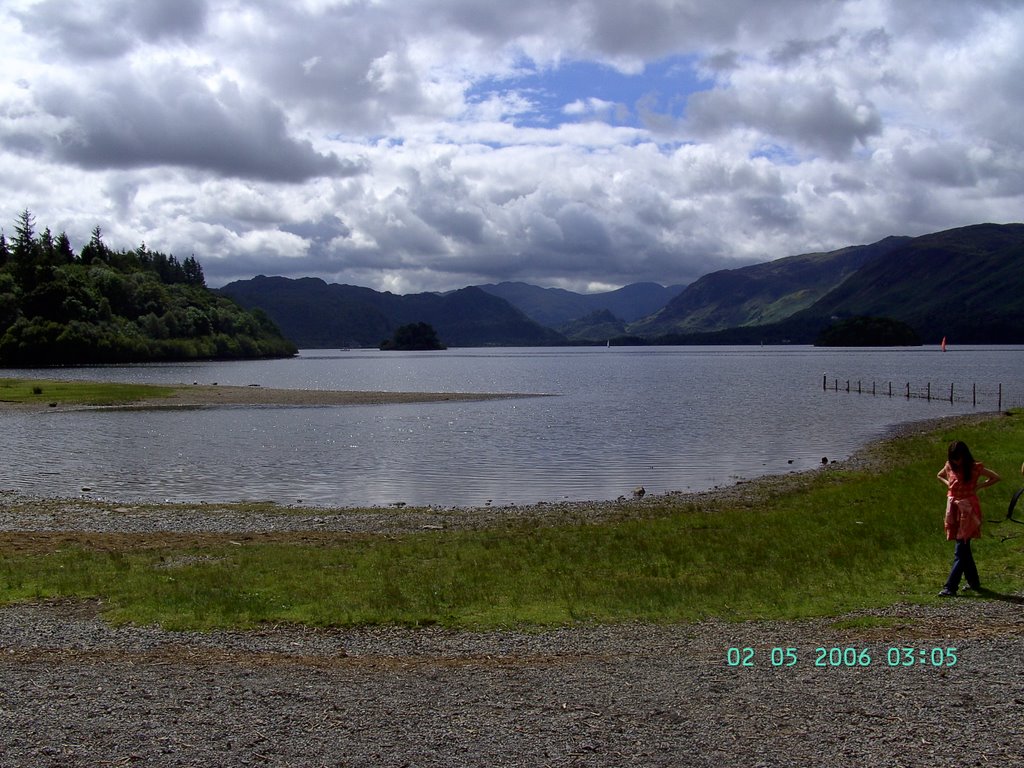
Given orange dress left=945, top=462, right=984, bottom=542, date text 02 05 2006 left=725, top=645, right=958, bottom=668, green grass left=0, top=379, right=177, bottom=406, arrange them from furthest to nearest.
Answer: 1. green grass left=0, top=379, right=177, bottom=406
2. orange dress left=945, top=462, right=984, bottom=542
3. date text 02 05 2006 left=725, top=645, right=958, bottom=668

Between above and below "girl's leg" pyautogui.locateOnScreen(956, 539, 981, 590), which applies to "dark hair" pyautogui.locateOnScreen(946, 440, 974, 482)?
above

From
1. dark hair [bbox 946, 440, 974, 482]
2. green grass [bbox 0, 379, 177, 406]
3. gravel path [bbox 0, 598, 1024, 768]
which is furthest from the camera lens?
green grass [bbox 0, 379, 177, 406]

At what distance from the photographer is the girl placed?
52.4 feet

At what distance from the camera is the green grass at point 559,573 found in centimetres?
1599

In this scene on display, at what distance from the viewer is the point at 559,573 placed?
19.8 metres

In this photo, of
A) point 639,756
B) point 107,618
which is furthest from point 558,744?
point 107,618

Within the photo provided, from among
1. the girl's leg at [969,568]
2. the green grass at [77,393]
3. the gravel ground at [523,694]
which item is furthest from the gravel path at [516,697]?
the green grass at [77,393]

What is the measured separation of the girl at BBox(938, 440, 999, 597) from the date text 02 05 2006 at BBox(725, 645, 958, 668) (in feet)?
13.3

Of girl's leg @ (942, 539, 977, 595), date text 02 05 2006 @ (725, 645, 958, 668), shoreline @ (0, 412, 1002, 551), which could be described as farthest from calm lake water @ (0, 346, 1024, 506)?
date text 02 05 2006 @ (725, 645, 958, 668)

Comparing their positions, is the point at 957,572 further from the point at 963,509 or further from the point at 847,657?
the point at 847,657

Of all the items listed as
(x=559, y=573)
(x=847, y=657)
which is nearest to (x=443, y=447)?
(x=559, y=573)

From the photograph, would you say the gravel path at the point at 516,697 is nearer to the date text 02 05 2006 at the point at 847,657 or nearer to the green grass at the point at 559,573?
the date text 02 05 2006 at the point at 847,657

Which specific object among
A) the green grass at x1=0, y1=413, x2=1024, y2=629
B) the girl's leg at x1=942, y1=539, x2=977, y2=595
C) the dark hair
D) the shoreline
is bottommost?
the shoreline

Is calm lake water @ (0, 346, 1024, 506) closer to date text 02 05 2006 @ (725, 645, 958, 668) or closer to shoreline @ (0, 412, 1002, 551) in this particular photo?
shoreline @ (0, 412, 1002, 551)
